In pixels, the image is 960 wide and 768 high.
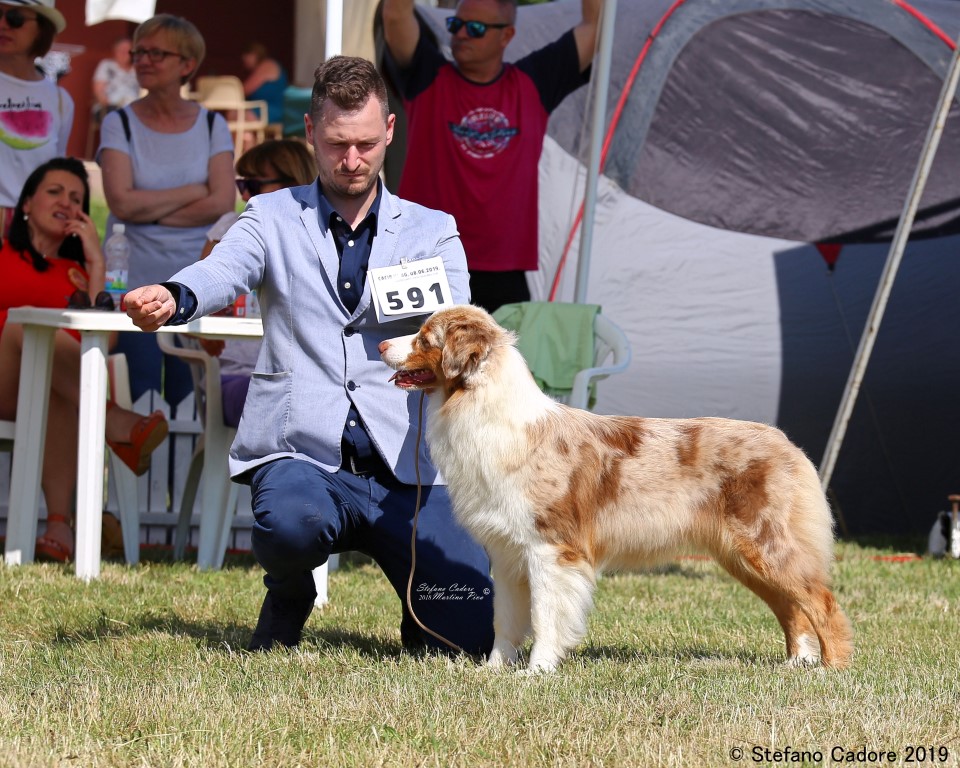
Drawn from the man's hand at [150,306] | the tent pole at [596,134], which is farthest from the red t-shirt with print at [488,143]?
the man's hand at [150,306]

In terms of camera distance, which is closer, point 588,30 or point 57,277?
point 57,277

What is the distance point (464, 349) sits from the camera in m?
3.86

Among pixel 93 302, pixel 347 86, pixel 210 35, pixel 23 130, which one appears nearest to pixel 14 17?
pixel 23 130

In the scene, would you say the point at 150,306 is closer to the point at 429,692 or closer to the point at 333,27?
the point at 429,692

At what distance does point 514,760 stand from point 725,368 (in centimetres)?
501

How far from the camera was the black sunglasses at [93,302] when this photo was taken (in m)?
5.71

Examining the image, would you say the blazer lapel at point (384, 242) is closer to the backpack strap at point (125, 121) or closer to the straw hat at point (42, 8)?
the backpack strap at point (125, 121)

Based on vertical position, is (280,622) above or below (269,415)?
below

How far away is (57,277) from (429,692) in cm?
383

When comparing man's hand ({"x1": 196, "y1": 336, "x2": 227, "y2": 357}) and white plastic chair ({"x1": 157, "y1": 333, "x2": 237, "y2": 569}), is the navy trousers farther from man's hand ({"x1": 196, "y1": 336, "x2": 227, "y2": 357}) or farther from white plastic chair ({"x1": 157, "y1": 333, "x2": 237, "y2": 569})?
man's hand ({"x1": 196, "y1": 336, "x2": 227, "y2": 357})

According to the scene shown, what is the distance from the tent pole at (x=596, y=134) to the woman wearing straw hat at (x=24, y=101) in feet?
10.1

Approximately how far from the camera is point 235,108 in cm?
1431

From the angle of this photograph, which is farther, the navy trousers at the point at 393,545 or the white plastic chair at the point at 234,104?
the white plastic chair at the point at 234,104

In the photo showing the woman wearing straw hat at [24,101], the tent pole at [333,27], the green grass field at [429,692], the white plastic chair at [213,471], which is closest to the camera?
the green grass field at [429,692]
